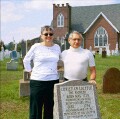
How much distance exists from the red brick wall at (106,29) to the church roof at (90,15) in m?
0.60

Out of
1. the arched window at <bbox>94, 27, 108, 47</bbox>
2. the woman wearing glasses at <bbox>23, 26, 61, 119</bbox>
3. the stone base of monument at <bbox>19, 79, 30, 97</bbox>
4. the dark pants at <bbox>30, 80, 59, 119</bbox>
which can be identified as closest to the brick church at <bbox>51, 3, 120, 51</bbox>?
the arched window at <bbox>94, 27, 108, 47</bbox>

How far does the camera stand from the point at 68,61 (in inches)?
216

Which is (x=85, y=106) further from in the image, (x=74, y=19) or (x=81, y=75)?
(x=74, y=19)

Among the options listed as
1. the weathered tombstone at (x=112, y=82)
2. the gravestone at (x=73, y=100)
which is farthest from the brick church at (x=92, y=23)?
the gravestone at (x=73, y=100)

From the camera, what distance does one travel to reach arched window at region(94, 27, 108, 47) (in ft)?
176

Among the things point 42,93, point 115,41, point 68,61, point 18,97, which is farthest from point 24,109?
point 115,41

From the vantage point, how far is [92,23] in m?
53.7

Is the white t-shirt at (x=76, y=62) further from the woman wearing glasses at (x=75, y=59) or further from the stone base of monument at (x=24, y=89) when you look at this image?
the stone base of monument at (x=24, y=89)

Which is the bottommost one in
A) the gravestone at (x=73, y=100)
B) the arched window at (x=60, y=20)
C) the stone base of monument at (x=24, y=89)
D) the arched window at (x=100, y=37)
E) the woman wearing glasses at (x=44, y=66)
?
the stone base of monument at (x=24, y=89)

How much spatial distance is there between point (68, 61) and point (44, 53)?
1.39 ft

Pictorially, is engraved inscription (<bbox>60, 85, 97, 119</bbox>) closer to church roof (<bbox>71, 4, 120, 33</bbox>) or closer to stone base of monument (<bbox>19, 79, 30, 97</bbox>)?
stone base of monument (<bbox>19, 79, 30, 97</bbox>)

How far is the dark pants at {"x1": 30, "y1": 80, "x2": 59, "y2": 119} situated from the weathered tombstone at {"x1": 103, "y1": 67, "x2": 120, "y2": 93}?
4.97m

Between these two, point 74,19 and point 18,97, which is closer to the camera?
point 18,97

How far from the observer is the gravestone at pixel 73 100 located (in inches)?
218
